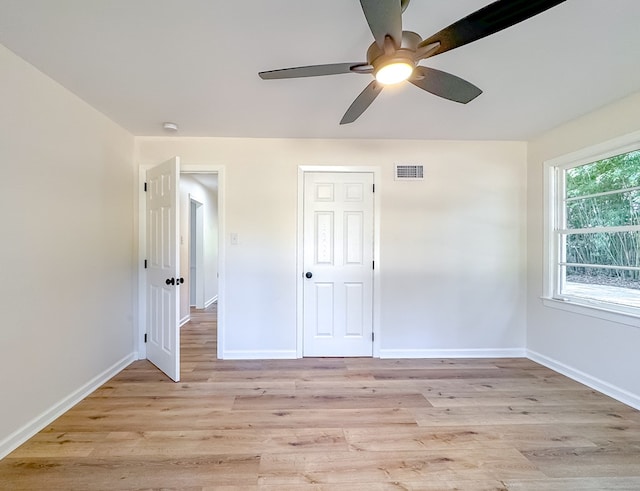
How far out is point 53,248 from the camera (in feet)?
6.81

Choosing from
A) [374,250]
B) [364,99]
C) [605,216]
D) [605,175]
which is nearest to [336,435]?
[374,250]

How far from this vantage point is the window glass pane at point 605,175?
2.34 metres

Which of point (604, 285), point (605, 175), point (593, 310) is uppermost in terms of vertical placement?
point (605, 175)

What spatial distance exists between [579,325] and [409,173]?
207 centimetres

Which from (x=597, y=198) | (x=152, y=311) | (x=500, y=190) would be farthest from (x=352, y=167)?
(x=152, y=311)

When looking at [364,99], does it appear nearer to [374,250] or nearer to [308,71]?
[308,71]

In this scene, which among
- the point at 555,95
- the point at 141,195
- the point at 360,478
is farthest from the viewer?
the point at 141,195

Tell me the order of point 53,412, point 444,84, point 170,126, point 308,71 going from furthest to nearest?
point 170,126, point 53,412, point 444,84, point 308,71

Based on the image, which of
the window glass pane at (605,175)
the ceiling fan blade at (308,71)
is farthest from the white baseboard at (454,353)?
the ceiling fan blade at (308,71)

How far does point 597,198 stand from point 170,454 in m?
3.75

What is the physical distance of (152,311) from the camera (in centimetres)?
301

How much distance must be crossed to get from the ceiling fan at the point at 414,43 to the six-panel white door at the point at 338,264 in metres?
1.48

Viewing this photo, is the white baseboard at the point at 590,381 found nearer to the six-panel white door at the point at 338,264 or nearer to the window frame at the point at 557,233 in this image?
the window frame at the point at 557,233

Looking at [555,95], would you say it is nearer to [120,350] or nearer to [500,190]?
[500,190]
